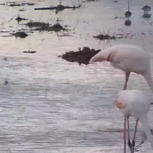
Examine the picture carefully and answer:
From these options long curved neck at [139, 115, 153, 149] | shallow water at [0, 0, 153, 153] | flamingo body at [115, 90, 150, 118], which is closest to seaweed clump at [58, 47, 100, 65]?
shallow water at [0, 0, 153, 153]

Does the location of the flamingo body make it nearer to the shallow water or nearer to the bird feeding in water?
the shallow water

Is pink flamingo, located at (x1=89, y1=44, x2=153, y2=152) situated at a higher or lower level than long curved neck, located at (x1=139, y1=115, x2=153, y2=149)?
higher

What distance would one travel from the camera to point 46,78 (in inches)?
250

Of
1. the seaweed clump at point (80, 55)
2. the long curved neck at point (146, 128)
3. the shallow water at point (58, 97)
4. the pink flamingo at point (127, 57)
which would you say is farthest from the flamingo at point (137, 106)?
the seaweed clump at point (80, 55)

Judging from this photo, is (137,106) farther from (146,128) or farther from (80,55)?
(80,55)

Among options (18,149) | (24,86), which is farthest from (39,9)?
(18,149)

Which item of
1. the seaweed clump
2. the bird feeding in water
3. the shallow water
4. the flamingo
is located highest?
the bird feeding in water

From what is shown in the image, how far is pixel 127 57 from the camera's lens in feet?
16.8

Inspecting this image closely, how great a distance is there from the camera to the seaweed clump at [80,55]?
7.40 m

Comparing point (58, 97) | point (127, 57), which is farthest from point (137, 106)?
point (58, 97)

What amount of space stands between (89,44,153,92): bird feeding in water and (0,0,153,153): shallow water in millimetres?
439

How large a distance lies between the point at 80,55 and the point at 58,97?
2175 millimetres

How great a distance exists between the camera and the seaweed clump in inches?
291

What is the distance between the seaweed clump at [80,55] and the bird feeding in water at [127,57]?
6.74ft
